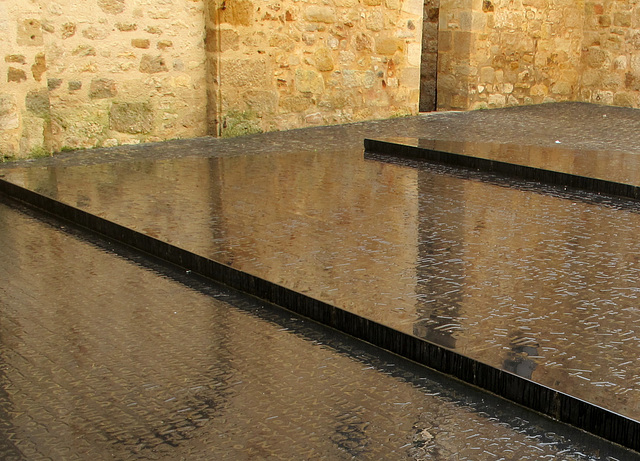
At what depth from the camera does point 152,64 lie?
6.09 metres

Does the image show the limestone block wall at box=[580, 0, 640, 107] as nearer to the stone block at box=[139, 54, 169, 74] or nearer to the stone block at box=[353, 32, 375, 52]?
the stone block at box=[353, 32, 375, 52]

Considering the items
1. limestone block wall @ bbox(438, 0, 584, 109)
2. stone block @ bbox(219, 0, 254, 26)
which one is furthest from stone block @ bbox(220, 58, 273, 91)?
limestone block wall @ bbox(438, 0, 584, 109)

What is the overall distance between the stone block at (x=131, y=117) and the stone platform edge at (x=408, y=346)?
2.27 meters

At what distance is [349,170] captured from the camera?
16.9 feet

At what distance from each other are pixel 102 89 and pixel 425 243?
129 inches

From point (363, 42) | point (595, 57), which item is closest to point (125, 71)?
point (363, 42)

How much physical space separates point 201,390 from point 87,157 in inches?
142

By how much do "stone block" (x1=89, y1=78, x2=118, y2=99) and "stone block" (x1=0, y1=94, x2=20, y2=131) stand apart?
0.70 metres

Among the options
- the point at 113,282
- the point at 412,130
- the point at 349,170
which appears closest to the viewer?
the point at 113,282

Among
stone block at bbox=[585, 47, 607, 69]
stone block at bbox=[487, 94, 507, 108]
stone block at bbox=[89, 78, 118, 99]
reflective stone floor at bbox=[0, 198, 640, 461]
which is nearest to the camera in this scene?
reflective stone floor at bbox=[0, 198, 640, 461]

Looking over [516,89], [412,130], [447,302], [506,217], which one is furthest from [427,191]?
[516,89]

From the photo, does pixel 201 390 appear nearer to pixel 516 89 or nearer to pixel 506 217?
pixel 506 217

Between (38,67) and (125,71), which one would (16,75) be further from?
(125,71)

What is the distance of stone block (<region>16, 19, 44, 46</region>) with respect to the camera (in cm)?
512
